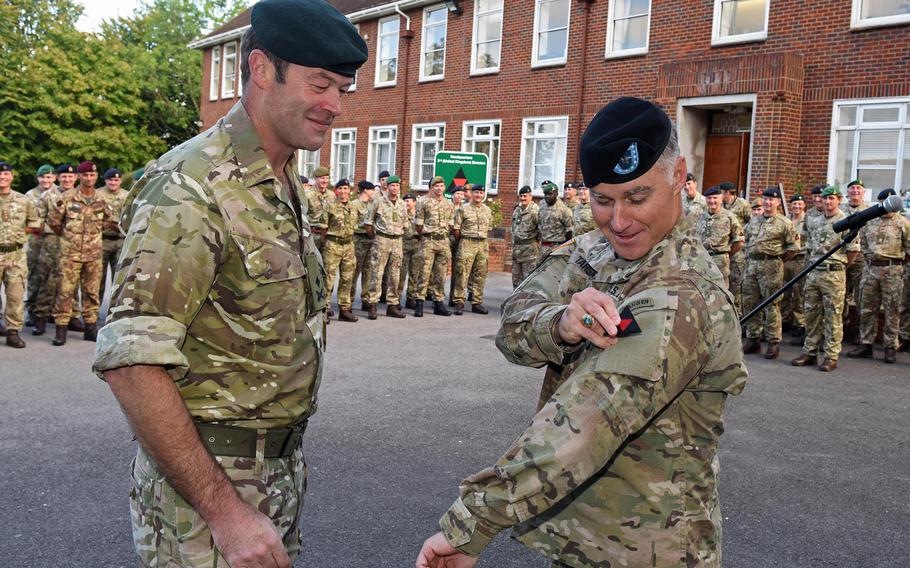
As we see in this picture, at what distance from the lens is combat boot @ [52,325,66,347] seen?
9.94 m

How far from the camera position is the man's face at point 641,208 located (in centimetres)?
197

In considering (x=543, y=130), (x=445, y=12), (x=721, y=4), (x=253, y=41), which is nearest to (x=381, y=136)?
(x=445, y=12)

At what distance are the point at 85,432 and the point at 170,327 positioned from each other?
5049mm

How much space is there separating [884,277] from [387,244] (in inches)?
304

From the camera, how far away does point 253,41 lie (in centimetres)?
204

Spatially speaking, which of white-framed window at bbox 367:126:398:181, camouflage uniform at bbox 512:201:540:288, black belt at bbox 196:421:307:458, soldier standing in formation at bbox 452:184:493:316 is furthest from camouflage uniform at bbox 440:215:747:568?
white-framed window at bbox 367:126:398:181

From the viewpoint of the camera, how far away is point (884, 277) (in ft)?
36.9

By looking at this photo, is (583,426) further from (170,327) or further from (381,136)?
(381,136)

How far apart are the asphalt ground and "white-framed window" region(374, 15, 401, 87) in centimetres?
1869

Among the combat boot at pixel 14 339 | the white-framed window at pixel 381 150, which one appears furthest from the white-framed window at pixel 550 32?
the combat boot at pixel 14 339

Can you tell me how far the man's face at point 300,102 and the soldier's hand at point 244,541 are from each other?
0.92 m

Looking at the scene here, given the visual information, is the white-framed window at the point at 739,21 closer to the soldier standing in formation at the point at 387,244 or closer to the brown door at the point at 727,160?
the brown door at the point at 727,160

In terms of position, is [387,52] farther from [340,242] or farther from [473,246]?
[340,242]

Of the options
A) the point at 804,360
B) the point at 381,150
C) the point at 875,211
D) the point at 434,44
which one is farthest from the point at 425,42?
the point at 875,211
